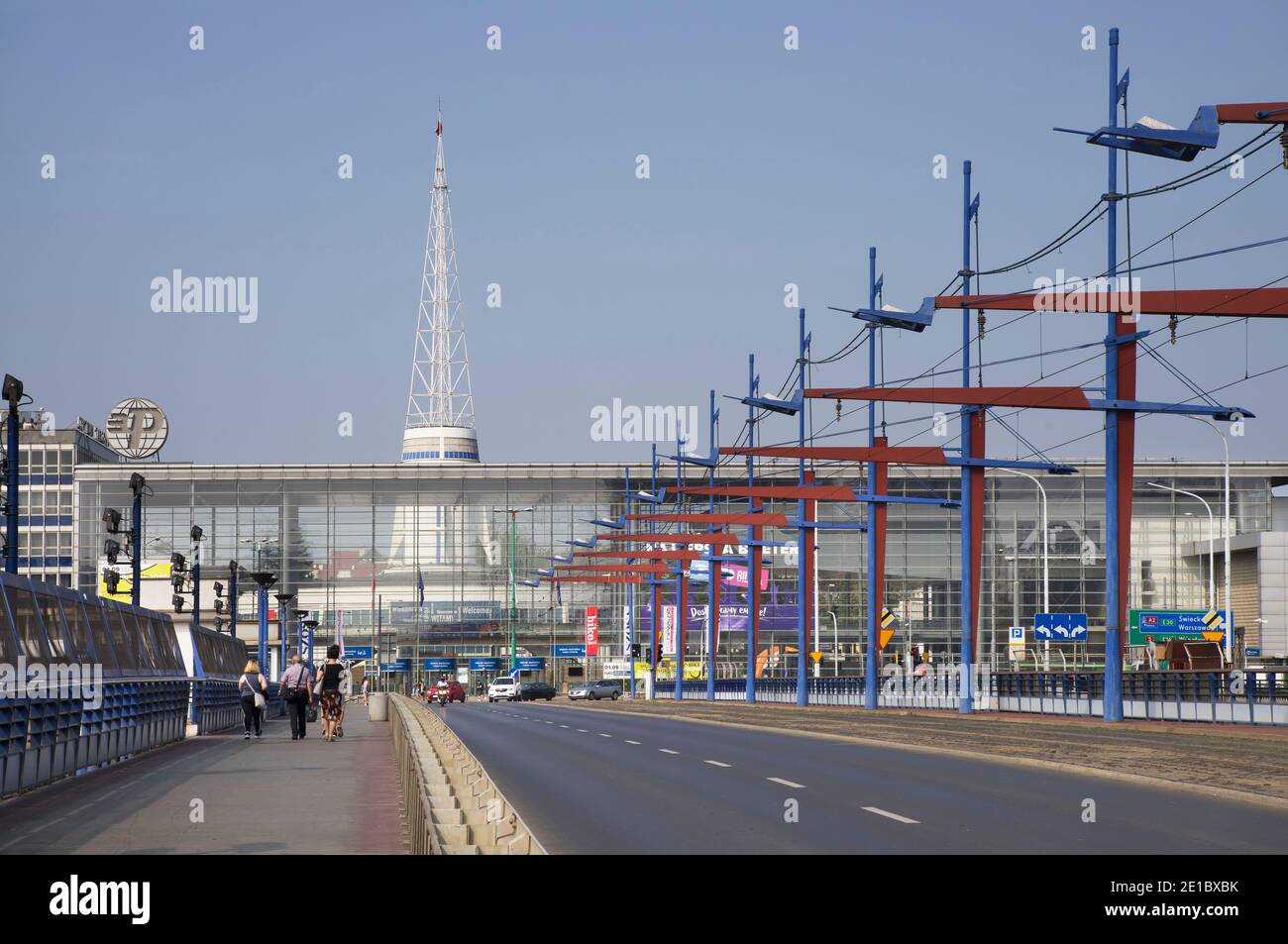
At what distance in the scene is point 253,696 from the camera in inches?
1455

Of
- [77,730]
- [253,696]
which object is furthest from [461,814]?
[253,696]

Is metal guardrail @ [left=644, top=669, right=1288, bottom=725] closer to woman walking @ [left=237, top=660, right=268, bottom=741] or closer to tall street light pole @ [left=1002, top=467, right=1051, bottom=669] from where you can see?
tall street light pole @ [left=1002, top=467, right=1051, bottom=669]

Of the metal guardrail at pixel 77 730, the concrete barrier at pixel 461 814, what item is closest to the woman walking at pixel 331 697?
the metal guardrail at pixel 77 730

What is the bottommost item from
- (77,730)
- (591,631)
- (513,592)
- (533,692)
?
(533,692)

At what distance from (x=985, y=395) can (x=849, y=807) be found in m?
32.9

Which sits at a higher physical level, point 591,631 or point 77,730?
point 77,730

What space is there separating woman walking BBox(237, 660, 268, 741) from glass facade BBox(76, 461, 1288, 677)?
325 feet

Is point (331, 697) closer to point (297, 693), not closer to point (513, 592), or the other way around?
point (297, 693)

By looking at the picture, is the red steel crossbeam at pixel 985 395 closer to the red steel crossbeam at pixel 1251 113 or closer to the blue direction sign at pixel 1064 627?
the red steel crossbeam at pixel 1251 113

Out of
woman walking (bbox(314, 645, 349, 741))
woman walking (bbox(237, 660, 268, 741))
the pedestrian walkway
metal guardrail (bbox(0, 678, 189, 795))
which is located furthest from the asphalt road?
woman walking (bbox(237, 660, 268, 741))

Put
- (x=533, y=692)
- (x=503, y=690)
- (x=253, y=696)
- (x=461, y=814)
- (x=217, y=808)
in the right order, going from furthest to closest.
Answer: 1. (x=533, y=692)
2. (x=503, y=690)
3. (x=253, y=696)
4. (x=217, y=808)
5. (x=461, y=814)

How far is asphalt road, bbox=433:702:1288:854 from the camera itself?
14.6 meters

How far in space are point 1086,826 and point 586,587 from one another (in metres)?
131
